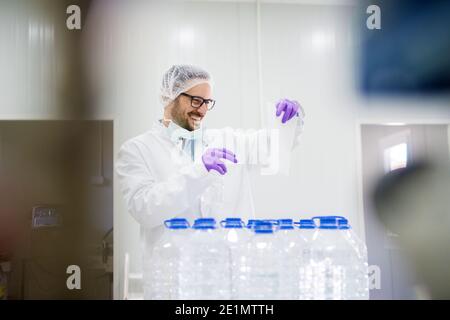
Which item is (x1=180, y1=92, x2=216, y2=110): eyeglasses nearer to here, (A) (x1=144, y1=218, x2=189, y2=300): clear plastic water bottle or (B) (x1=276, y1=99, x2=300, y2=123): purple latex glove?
(B) (x1=276, y1=99, x2=300, y2=123): purple latex glove

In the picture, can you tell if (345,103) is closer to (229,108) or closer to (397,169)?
(397,169)

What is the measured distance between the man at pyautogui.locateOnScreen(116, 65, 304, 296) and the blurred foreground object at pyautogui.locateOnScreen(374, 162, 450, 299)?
1.70 feet

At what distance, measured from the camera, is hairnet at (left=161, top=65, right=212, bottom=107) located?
217 centimetres

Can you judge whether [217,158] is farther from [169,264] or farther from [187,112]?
[169,264]

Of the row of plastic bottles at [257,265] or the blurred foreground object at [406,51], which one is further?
the blurred foreground object at [406,51]

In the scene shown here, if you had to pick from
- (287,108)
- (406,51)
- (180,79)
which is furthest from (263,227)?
(406,51)

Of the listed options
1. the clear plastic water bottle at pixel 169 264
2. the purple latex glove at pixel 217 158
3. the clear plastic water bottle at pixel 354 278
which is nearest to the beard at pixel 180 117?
the purple latex glove at pixel 217 158

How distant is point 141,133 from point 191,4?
0.64 metres

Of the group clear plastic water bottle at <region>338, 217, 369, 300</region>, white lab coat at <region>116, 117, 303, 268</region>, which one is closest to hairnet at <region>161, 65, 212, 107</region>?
white lab coat at <region>116, 117, 303, 268</region>

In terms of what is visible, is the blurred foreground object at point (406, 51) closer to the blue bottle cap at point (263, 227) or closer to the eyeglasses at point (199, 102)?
the eyeglasses at point (199, 102)

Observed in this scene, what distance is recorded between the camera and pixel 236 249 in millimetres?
1590

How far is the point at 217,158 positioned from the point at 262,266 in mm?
675

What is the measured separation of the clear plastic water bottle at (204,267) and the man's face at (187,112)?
25.9 inches

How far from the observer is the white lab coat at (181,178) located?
6.73 feet
